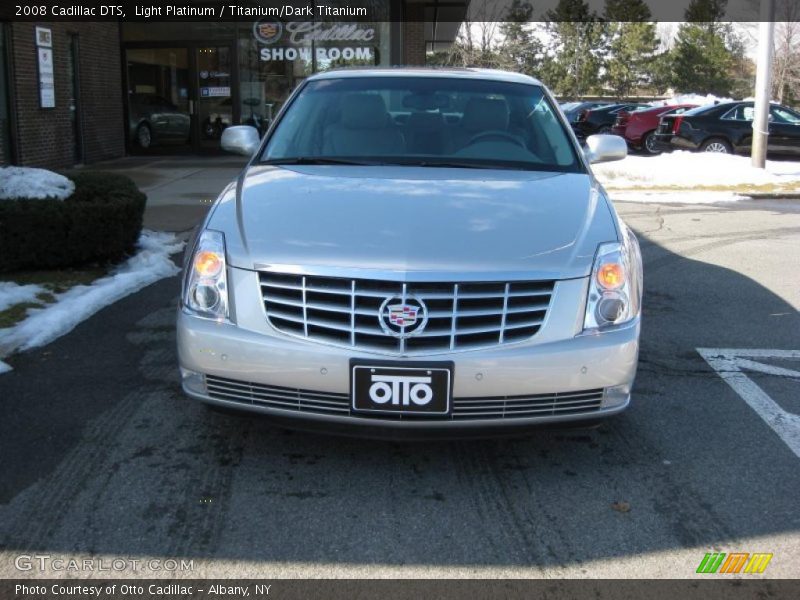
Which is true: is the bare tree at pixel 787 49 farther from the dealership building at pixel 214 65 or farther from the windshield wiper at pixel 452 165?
the windshield wiper at pixel 452 165

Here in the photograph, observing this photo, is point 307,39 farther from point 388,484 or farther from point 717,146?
point 388,484

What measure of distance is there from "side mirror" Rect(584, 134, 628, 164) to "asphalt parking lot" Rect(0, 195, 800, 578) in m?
1.37

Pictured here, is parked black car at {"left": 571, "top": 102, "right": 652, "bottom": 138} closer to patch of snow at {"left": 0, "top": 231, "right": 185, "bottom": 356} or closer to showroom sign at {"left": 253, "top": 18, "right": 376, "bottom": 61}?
showroom sign at {"left": 253, "top": 18, "right": 376, "bottom": 61}

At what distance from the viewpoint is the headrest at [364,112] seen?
15.5 feet

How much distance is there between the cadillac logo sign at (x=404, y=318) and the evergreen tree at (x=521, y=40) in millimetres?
44844

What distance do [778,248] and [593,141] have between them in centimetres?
433

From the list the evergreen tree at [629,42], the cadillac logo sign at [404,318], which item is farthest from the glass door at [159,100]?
the evergreen tree at [629,42]

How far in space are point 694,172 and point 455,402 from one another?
14301 mm

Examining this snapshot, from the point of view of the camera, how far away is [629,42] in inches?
2532

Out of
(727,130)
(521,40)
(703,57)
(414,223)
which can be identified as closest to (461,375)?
(414,223)

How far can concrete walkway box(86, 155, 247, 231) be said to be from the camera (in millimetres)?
10047

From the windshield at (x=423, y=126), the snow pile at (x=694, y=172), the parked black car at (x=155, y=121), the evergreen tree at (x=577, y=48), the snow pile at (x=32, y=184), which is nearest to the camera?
the windshield at (x=423, y=126)


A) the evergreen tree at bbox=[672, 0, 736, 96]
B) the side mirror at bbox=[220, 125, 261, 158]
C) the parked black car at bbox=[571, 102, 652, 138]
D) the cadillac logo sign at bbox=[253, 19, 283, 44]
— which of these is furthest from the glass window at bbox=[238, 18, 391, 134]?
the evergreen tree at bbox=[672, 0, 736, 96]

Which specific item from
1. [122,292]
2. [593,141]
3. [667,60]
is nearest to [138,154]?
[122,292]
